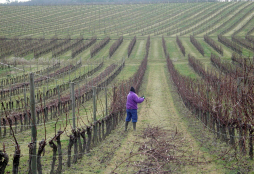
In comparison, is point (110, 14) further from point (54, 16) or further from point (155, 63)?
point (155, 63)

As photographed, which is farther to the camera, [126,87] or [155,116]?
[126,87]

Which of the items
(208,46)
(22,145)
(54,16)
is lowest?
(22,145)

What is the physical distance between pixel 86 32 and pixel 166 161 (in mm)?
41582

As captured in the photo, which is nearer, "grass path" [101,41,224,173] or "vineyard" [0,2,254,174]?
"vineyard" [0,2,254,174]

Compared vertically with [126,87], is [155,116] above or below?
below

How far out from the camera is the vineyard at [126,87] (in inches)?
227

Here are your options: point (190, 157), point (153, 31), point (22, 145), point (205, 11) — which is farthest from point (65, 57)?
point (205, 11)

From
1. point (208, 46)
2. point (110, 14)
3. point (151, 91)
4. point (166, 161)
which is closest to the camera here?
point (166, 161)

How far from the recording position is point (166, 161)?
562 cm

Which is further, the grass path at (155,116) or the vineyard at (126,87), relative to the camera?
the grass path at (155,116)

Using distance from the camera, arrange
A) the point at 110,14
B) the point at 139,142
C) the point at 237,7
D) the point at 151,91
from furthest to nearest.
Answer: the point at 110,14
the point at 237,7
the point at 151,91
the point at 139,142

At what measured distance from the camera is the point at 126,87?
1255cm

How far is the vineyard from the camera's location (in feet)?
18.9

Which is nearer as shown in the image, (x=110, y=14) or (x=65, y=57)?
(x=65, y=57)
